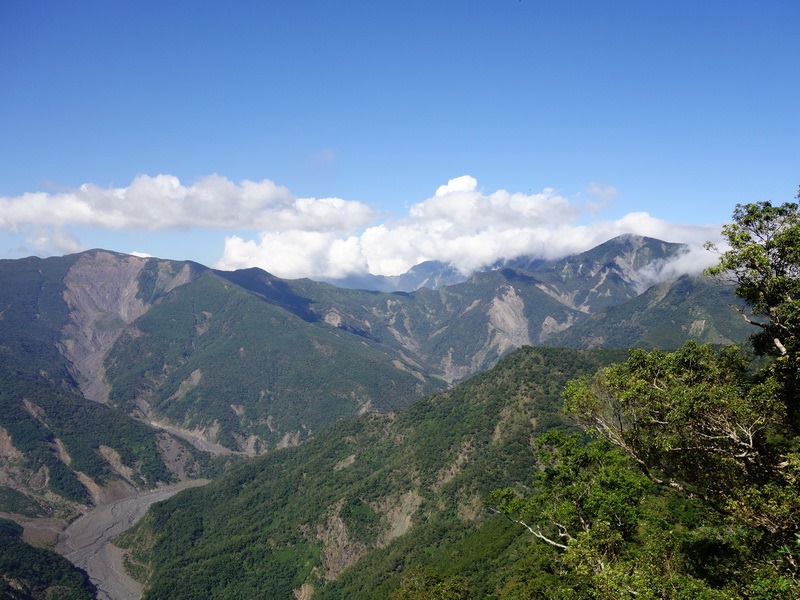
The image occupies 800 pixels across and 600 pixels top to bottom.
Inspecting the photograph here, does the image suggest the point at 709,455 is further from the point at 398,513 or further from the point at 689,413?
the point at 398,513

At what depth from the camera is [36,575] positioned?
181 meters

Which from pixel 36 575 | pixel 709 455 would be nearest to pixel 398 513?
pixel 36 575

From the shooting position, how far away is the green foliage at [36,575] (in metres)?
172

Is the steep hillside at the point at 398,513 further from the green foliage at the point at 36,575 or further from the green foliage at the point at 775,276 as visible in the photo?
the green foliage at the point at 775,276

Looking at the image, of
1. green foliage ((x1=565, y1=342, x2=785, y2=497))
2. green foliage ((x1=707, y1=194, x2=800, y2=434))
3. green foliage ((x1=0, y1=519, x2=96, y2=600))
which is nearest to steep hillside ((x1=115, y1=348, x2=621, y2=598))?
green foliage ((x1=0, y1=519, x2=96, y2=600))

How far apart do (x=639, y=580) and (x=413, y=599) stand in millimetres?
44568

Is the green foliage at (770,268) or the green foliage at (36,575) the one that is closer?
the green foliage at (770,268)

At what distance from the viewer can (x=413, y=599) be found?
58.7 metres

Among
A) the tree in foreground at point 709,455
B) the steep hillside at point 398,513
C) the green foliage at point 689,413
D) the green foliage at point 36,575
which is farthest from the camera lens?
the green foliage at point 36,575

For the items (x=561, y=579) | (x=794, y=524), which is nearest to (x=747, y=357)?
(x=794, y=524)

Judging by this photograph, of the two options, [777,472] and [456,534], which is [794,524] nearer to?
[777,472]

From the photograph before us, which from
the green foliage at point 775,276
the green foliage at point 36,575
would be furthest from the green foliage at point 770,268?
the green foliage at point 36,575

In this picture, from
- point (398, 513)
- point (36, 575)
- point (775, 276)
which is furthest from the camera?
point (36, 575)

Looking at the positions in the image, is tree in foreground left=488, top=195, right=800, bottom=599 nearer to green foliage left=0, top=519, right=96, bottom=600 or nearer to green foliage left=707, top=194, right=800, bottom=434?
green foliage left=707, top=194, right=800, bottom=434
